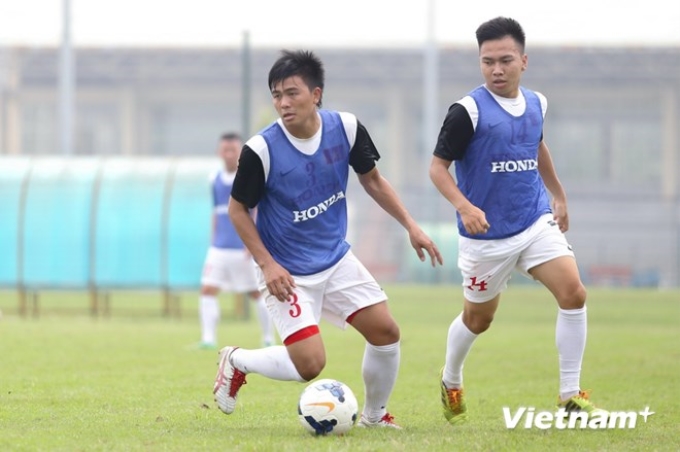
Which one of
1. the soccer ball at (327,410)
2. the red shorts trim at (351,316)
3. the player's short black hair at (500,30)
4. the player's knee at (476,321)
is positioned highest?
the player's short black hair at (500,30)

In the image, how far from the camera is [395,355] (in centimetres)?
802

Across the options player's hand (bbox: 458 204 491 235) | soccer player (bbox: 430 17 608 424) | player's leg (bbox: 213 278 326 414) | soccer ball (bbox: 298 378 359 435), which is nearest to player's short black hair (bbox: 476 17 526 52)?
soccer player (bbox: 430 17 608 424)

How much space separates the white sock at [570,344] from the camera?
27.0 feet

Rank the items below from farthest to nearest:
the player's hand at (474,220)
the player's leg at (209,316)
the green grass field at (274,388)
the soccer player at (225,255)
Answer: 1. the soccer player at (225,255)
2. the player's leg at (209,316)
3. the player's hand at (474,220)
4. the green grass field at (274,388)

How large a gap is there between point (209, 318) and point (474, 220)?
27.9ft

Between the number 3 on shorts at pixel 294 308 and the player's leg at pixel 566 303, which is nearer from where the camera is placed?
the number 3 on shorts at pixel 294 308

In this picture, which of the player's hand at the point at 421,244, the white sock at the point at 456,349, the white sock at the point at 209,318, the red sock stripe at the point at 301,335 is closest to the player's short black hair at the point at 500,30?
the player's hand at the point at 421,244

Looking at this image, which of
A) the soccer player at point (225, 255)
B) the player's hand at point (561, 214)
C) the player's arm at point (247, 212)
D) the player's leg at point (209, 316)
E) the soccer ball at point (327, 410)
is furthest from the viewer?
the soccer player at point (225, 255)

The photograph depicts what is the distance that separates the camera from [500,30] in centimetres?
844

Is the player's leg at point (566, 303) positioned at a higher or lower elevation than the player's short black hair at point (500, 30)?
lower

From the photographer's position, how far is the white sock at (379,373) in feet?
26.2

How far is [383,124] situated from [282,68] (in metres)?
54.0

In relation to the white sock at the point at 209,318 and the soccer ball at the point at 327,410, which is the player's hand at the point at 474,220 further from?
the white sock at the point at 209,318

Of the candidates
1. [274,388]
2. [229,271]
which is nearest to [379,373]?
[274,388]
